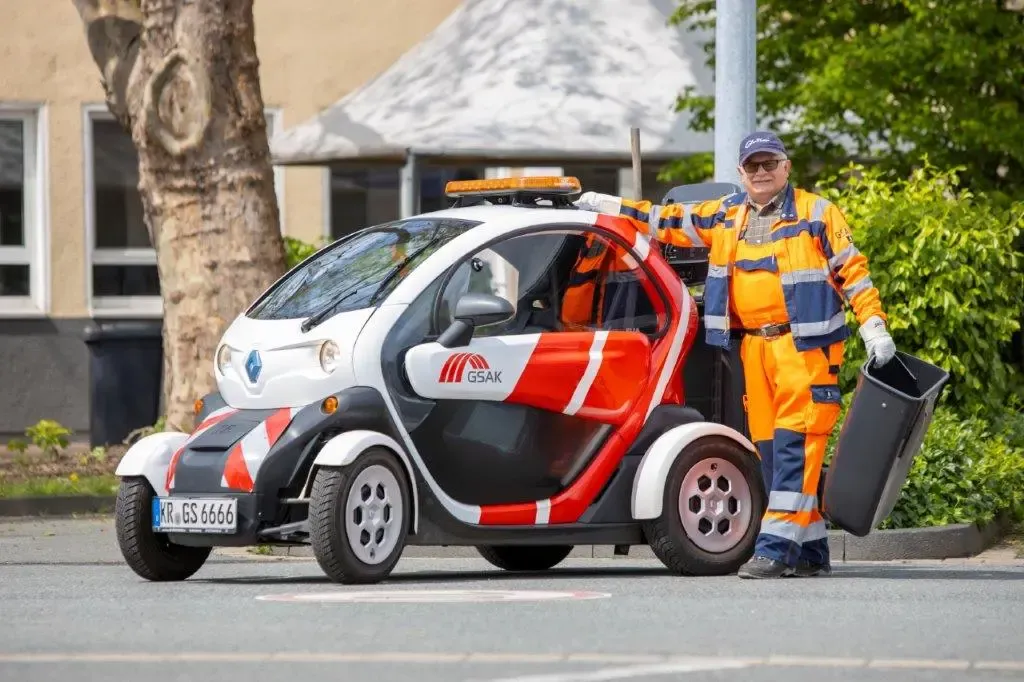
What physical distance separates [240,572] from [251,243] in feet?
16.5

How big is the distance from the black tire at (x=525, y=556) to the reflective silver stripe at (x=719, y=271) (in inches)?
63.8

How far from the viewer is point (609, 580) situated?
967 cm

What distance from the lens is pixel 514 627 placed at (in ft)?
24.8

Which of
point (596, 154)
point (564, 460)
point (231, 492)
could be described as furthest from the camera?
point (596, 154)

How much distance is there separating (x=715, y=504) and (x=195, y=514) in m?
2.24

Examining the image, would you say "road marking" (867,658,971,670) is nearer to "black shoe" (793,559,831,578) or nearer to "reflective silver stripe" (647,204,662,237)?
"black shoe" (793,559,831,578)

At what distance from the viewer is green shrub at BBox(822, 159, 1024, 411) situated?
13258mm

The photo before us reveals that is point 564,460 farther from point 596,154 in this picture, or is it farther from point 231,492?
point 596,154

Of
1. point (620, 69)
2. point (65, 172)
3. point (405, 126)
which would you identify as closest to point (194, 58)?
point (405, 126)

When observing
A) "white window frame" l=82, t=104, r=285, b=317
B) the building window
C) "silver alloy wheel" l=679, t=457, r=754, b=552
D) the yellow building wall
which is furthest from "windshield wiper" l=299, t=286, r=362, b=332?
the building window

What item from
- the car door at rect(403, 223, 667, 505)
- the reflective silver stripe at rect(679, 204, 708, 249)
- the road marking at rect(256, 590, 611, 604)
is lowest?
the road marking at rect(256, 590, 611, 604)

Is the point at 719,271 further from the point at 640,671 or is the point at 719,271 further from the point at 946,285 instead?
the point at 946,285

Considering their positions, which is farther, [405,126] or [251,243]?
[405,126]

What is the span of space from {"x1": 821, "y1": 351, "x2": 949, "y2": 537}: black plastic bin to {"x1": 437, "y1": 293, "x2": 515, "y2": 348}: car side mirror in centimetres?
155
